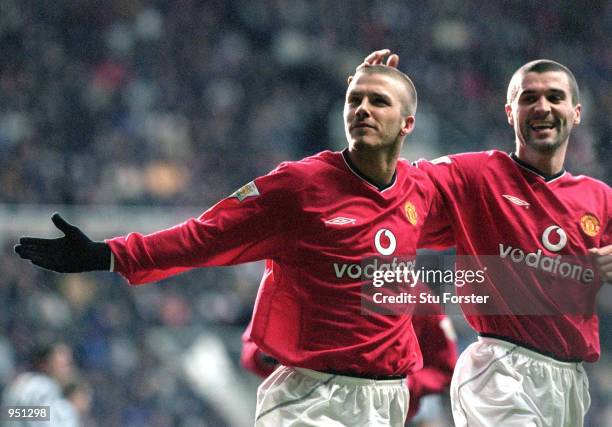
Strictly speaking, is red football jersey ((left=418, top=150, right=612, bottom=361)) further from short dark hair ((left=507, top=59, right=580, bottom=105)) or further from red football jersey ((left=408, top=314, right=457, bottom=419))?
red football jersey ((left=408, top=314, right=457, bottom=419))

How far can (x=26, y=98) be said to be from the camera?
37.1 ft

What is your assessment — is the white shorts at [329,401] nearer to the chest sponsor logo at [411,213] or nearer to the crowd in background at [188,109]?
the chest sponsor logo at [411,213]

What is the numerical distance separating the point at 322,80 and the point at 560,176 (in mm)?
8640

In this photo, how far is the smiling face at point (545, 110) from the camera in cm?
372

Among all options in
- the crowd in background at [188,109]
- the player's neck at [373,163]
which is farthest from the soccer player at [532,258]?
the crowd in background at [188,109]

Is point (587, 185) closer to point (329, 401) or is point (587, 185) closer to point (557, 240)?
point (557, 240)

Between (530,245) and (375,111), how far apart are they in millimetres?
719

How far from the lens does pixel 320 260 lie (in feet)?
11.4

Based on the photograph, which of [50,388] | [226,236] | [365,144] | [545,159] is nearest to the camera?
[226,236]

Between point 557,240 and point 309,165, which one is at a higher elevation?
point 309,165

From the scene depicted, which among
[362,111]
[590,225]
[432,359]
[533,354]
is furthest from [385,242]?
[432,359]

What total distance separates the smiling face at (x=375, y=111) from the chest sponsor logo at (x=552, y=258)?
1.86 ft

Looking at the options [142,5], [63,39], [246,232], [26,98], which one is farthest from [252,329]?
[142,5]

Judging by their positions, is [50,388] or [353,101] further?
[50,388]
